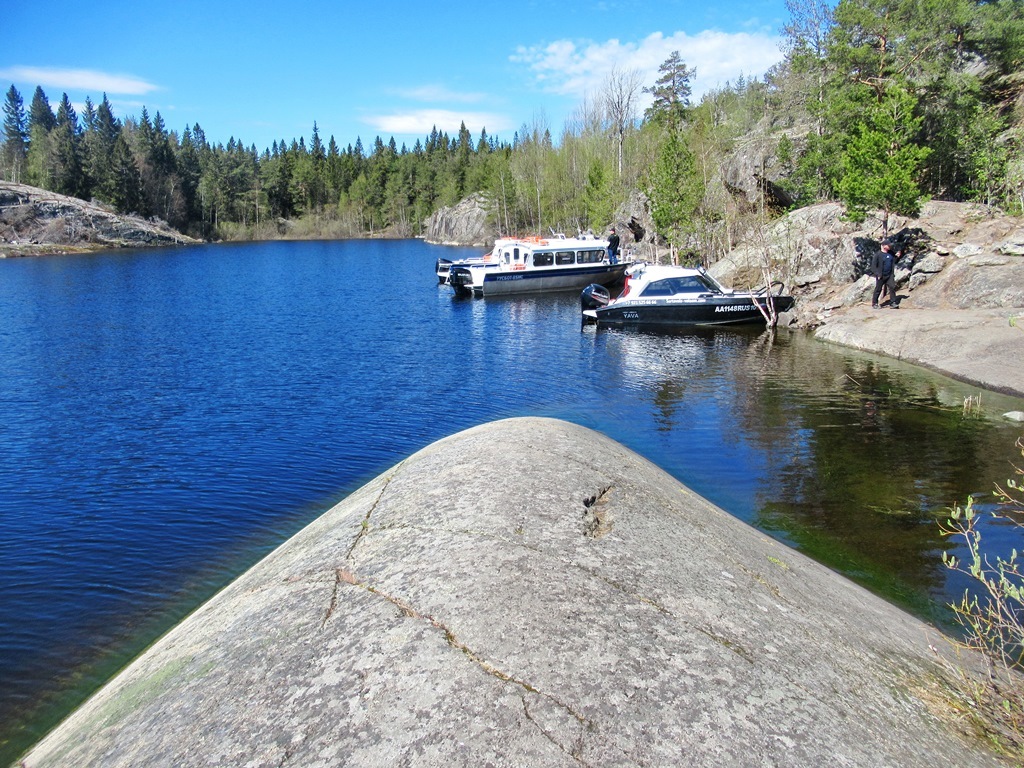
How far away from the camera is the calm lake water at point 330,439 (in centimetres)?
955

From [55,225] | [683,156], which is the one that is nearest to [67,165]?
[55,225]

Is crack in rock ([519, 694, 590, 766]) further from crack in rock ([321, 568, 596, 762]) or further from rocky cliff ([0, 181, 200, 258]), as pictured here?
rocky cliff ([0, 181, 200, 258])

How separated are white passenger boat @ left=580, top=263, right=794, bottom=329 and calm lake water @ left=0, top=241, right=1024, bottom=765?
58.8 inches

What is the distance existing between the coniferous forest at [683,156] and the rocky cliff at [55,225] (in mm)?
8995

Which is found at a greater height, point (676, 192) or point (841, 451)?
point (676, 192)

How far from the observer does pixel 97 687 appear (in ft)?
24.8

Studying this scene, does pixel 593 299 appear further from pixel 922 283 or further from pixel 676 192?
pixel 676 192

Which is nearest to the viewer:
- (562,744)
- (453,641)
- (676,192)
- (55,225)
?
(562,744)

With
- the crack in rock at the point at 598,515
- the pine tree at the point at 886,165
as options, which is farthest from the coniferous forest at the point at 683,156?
the crack in rock at the point at 598,515

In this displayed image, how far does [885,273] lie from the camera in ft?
86.5

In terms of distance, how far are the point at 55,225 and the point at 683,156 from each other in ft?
288

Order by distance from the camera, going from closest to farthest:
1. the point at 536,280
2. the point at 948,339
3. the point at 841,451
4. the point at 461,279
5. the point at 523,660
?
the point at 523,660 < the point at 841,451 < the point at 948,339 < the point at 536,280 < the point at 461,279

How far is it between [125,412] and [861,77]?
37300mm

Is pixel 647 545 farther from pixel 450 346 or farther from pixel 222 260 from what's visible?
pixel 222 260
